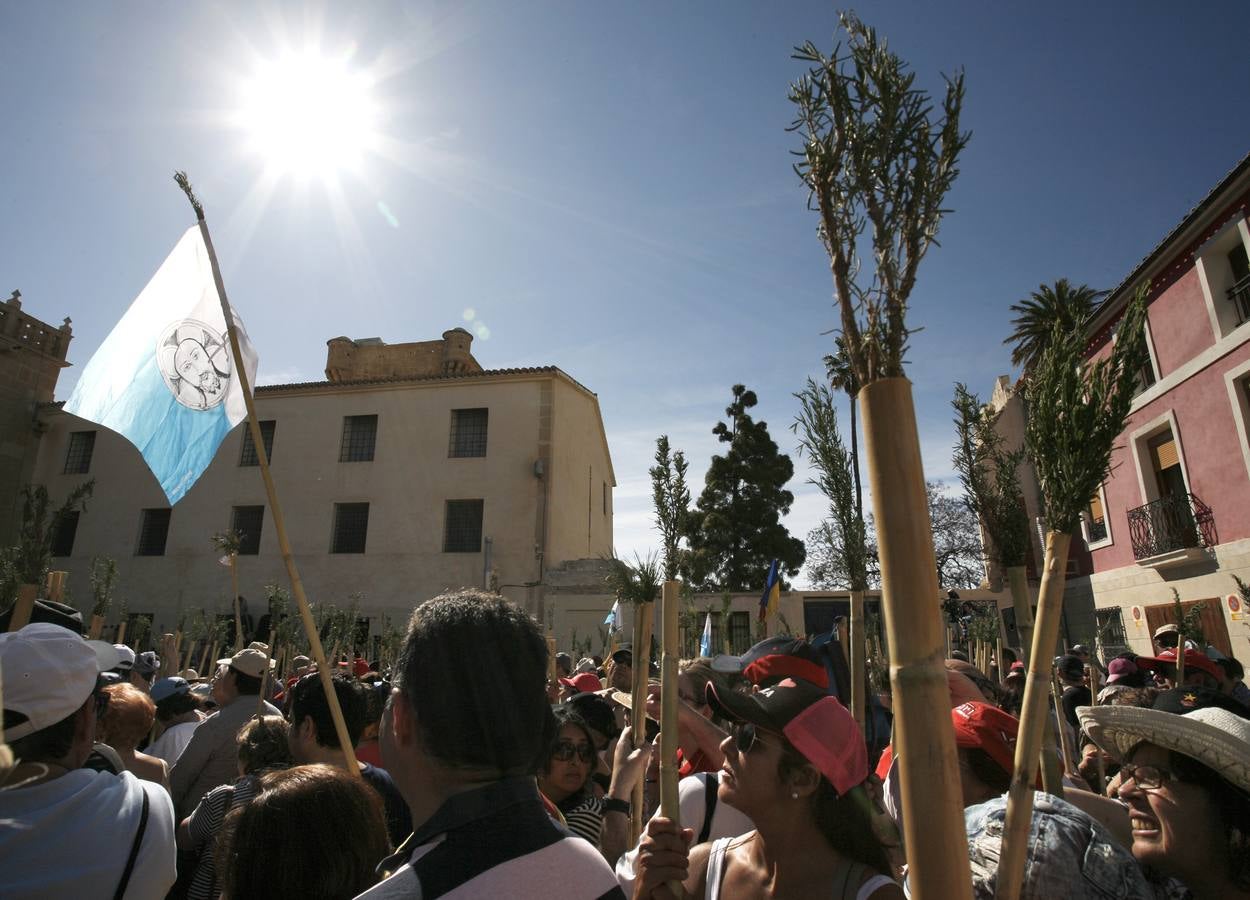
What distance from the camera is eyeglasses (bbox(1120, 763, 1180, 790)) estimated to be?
1914mm

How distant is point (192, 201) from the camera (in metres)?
3.48

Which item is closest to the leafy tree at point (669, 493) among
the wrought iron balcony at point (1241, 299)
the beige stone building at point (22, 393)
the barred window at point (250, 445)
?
the wrought iron balcony at point (1241, 299)

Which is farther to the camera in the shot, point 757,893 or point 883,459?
point 757,893

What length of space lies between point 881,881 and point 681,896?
530 millimetres

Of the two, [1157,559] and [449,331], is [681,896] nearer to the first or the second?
[1157,559]

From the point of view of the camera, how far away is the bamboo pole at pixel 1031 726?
4.05 feet

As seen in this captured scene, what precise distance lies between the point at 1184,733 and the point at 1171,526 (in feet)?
54.6

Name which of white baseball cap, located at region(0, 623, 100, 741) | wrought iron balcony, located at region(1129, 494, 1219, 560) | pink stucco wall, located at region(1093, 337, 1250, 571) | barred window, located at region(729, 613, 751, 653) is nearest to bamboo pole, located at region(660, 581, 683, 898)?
white baseball cap, located at region(0, 623, 100, 741)

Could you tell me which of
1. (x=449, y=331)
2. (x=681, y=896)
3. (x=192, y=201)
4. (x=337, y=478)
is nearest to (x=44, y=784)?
(x=681, y=896)

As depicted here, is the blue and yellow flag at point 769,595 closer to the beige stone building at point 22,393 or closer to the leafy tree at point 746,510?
the leafy tree at point 746,510

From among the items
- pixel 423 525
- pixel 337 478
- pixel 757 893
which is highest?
pixel 337 478

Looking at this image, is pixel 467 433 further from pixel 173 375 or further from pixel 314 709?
pixel 314 709

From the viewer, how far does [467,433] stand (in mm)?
26578

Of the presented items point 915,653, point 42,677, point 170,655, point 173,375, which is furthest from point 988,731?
point 170,655
